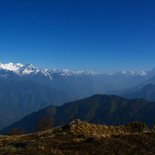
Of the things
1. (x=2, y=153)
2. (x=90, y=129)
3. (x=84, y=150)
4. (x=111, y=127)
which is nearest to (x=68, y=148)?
(x=84, y=150)

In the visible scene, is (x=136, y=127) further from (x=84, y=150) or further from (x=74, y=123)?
(x=84, y=150)

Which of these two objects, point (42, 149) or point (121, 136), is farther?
point (121, 136)

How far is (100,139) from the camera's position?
2630 centimetres

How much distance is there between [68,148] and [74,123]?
10.6 metres

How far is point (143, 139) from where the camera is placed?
26.4 metres

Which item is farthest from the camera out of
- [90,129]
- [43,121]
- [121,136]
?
[43,121]

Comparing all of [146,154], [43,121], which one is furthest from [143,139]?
[43,121]

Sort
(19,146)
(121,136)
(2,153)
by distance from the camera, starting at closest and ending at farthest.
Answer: (2,153) < (19,146) < (121,136)

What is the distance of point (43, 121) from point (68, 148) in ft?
496

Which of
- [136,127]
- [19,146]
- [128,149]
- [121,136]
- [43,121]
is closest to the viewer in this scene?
[128,149]

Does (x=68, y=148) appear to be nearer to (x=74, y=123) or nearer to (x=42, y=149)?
(x=42, y=149)

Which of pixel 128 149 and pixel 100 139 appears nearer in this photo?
pixel 128 149

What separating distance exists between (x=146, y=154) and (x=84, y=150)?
13.2 ft

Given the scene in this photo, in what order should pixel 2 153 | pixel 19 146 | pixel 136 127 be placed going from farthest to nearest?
pixel 136 127, pixel 19 146, pixel 2 153
